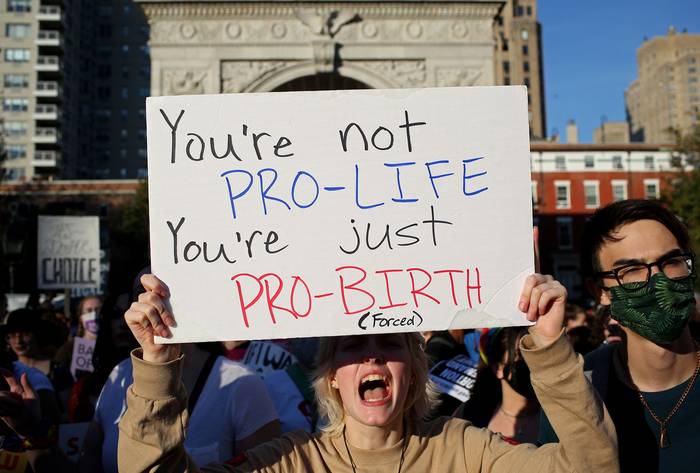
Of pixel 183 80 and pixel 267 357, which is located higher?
pixel 183 80

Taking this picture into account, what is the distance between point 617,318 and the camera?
2.25 metres

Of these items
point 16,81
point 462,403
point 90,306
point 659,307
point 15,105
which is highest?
point 16,81

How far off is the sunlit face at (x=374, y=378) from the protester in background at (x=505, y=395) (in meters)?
1.08

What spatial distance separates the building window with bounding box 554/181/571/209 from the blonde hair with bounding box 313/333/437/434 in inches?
1583

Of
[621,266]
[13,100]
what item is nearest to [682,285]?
[621,266]

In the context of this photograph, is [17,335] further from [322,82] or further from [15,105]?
[15,105]

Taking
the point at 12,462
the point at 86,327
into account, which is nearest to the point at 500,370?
the point at 12,462

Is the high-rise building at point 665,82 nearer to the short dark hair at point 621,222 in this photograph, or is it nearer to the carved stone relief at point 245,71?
the carved stone relief at point 245,71

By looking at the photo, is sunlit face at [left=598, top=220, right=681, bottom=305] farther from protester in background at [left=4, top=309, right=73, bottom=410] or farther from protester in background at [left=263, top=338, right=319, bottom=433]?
protester in background at [left=4, top=309, right=73, bottom=410]

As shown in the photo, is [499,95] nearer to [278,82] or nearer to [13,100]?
[278,82]

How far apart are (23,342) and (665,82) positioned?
418 feet

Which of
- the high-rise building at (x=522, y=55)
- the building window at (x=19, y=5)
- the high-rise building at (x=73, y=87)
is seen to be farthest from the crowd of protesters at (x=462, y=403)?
the high-rise building at (x=522, y=55)

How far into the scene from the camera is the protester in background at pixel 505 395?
9.88 feet

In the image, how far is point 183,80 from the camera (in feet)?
73.5
